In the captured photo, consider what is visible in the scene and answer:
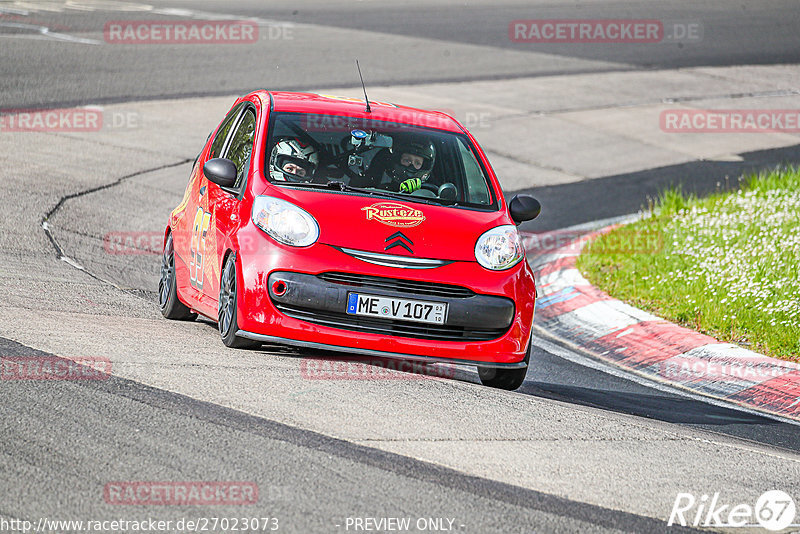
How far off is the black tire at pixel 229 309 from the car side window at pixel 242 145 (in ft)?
2.28

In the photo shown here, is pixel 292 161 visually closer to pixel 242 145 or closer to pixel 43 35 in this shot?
Answer: pixel 242 145

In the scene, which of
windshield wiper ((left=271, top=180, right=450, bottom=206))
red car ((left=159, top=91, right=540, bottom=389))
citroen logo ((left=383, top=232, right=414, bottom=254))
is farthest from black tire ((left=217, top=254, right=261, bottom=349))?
citroen logo ((left=383, top=232, right=414, bottom=254))

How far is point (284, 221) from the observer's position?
666 centimetres

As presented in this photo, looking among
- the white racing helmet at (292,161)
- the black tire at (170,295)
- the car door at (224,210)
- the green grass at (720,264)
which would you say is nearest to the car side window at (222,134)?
the car door at (224,210)

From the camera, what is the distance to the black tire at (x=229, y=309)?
6.71 metres

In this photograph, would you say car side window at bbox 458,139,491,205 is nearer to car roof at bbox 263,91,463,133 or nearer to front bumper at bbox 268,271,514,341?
car roof at bbox 263,91,463,133

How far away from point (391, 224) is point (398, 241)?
0.49 feet

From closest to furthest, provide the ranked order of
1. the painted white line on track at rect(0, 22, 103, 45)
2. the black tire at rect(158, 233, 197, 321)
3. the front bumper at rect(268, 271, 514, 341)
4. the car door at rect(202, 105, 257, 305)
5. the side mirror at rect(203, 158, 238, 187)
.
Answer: the front bumper at rect(268, 271, 514, 341) < the car door at rect(202, 105, 257, 305) < the side mirror at rect(203, 158, 238, 187) < the black tire at rect(158, 233, 197, 321) < the painted white line on track at rect(0, 22, 103, 45)

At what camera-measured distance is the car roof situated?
7.77 m

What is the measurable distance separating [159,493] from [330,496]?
67 cm

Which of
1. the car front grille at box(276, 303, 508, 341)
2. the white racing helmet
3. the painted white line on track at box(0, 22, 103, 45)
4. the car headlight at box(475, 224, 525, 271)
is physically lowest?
the car front grille at box(276, 303, 508, 341)

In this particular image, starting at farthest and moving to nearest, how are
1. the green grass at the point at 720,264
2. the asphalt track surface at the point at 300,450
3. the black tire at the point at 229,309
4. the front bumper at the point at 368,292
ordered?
the green grass at the point at 720,264 < the black tire at the point at 229,309 < the front bumper at the point at 368,292 < the asphalt track surface at the point at 300,450

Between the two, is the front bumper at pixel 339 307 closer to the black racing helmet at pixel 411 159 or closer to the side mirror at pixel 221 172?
the side mirror at pixel 221 172

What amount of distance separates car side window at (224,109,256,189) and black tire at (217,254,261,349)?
0.70 m
